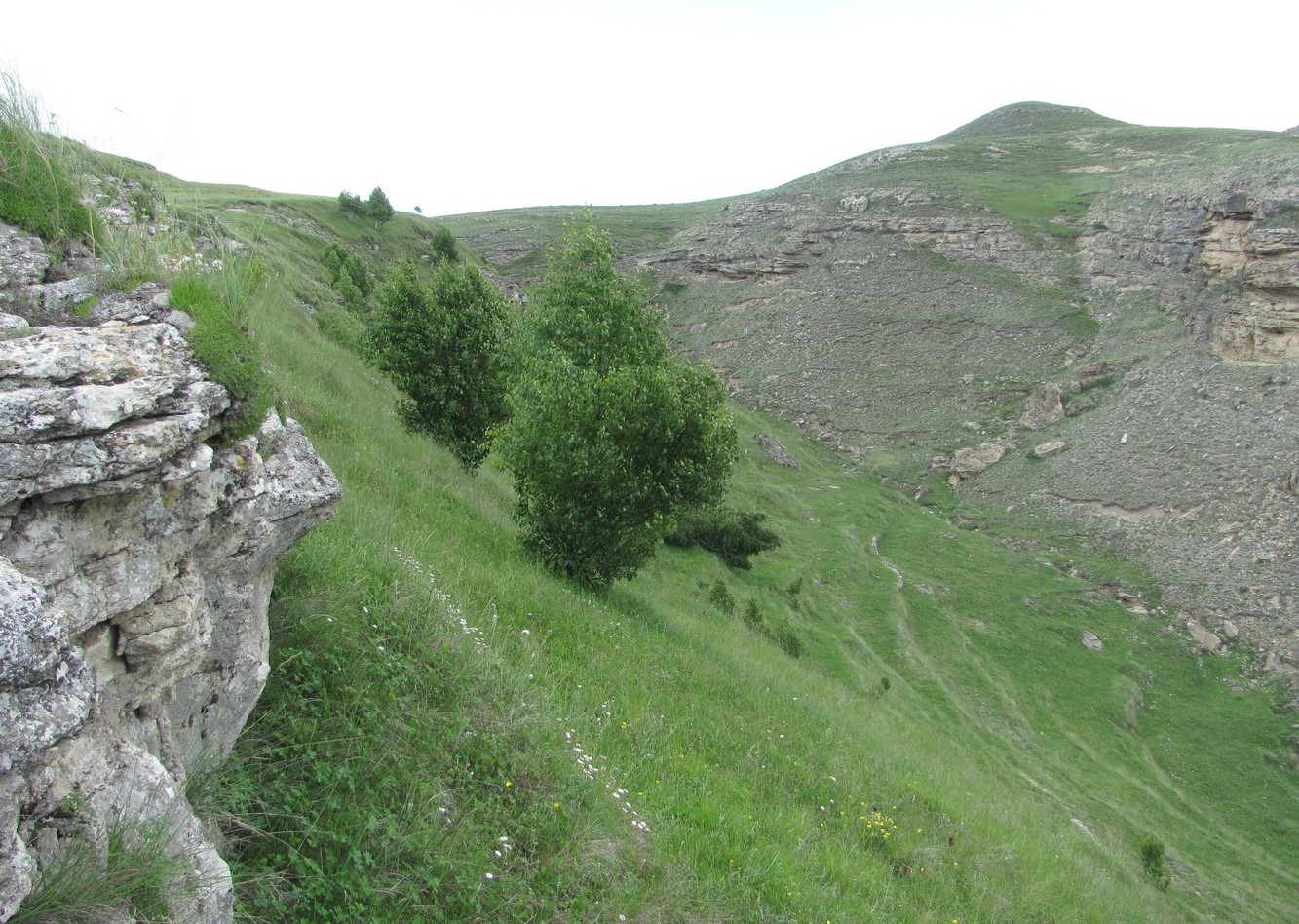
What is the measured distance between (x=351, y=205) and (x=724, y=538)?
46.8m

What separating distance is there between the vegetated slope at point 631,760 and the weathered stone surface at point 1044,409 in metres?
28.1

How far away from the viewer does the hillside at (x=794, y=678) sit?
496 centimetres

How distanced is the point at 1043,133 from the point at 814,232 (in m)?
72.4

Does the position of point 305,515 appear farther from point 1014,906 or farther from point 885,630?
point 885,630

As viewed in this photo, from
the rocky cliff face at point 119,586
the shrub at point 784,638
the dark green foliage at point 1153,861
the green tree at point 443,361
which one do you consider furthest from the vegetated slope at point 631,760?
the green tree at point 443,361

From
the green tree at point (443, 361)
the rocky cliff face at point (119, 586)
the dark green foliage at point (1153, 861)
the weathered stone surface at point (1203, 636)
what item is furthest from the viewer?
the weathered stone surface at point (1203, 636)

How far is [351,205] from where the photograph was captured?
5875 centimetres

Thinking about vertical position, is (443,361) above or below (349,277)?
below

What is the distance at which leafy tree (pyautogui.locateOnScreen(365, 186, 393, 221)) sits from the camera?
58.8 metres

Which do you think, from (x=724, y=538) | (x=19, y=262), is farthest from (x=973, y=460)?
(x=19, y=262)

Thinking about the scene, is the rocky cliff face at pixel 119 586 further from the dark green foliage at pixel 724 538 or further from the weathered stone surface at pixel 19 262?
the dark green foliage at pixel 724 538

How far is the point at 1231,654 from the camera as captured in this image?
106 feet

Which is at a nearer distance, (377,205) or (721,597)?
(721,597)

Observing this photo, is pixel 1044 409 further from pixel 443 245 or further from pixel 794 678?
pixel 443 245
